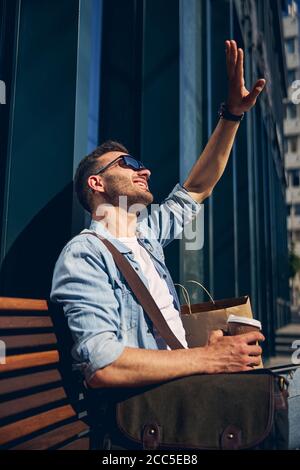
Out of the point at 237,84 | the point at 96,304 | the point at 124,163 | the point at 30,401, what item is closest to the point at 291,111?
the point at 237,84

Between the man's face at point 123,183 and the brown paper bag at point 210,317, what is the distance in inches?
27.4

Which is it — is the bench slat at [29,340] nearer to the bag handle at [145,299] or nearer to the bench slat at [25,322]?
the bench slat at [25,322]

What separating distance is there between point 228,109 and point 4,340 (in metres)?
2.03

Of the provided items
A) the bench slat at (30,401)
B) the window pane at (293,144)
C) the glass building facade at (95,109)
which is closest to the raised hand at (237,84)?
the glass building facade at (95,109)

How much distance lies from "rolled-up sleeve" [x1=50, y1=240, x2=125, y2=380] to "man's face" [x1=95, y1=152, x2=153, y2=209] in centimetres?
58

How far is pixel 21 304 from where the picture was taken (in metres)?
1.93

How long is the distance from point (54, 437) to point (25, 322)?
0.51m

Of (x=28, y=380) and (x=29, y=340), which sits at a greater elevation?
(x=29, y=340)

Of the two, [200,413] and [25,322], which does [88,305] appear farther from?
[200,413]

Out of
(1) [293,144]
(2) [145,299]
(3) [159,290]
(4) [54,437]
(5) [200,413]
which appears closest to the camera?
(5) [200,413]

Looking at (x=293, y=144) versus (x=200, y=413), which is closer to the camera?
(x=200, y=413)

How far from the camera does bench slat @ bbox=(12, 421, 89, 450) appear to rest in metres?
1.85

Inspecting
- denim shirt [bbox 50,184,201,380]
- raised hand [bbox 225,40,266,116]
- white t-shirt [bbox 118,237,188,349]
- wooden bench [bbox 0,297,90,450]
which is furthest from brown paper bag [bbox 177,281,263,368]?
raised hand [bbox 225,40,266,116]

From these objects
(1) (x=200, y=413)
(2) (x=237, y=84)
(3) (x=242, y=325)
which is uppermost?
(2) (x=237, y=84)
